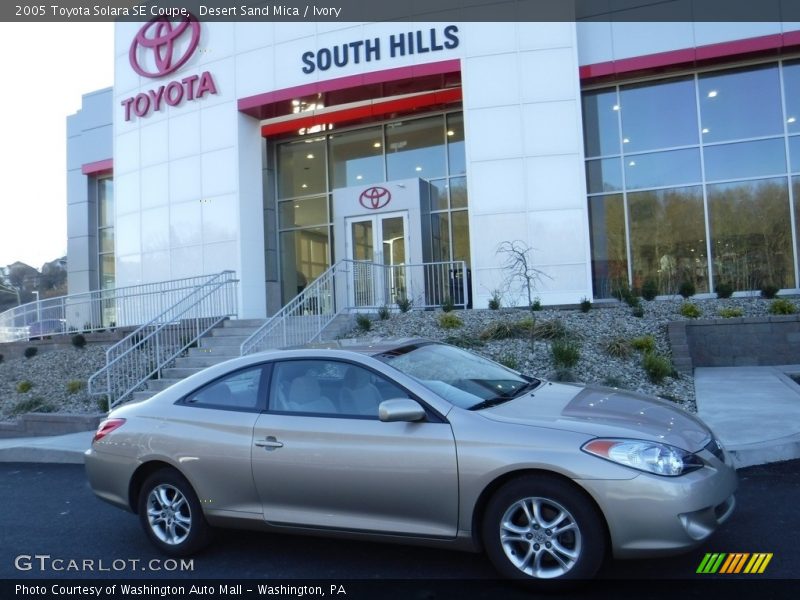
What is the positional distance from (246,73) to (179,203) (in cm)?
391

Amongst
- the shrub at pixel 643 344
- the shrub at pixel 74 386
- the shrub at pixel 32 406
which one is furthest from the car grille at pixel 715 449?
the shrub at pixel 74 386

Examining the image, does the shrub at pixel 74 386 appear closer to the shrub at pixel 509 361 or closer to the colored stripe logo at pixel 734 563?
the shrub at pixel 509 361

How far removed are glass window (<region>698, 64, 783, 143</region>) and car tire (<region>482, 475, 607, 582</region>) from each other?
15.1 meters

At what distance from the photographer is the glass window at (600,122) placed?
55.9 ft

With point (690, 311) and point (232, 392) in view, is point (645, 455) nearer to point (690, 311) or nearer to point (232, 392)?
point (232, 392)

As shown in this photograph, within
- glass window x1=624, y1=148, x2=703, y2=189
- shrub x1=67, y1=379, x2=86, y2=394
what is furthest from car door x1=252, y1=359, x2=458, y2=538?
glass window x1=624, y1=148, x2=703, y2=189

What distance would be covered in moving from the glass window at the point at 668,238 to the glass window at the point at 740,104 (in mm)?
1570

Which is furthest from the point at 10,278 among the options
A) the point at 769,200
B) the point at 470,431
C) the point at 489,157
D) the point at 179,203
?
the point at 470,431

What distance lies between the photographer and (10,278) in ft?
205

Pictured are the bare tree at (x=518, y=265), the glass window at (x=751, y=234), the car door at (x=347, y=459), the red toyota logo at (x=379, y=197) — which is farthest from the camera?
the red toyota logo at (x=379, y=197)

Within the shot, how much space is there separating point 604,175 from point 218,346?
1037 cm

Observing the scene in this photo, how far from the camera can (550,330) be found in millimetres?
11141

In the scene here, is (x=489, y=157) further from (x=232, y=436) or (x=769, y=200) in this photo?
(x=232, y=436)

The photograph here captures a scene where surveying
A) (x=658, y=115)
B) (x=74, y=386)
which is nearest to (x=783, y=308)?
(x=658, y=115)
